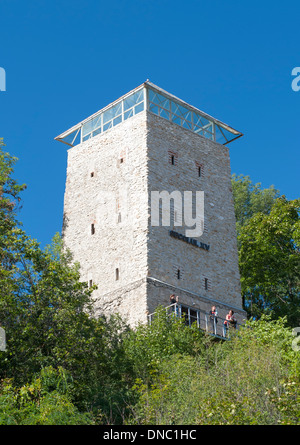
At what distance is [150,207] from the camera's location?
31500 mm

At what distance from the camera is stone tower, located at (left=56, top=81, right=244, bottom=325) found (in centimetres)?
3086

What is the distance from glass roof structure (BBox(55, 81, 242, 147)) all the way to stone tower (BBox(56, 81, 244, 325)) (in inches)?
1.8

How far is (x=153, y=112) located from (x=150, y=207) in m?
4.72

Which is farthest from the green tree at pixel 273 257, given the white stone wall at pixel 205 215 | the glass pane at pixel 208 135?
the glass pane at pixel 208 135

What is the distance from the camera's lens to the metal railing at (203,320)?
28984 mm

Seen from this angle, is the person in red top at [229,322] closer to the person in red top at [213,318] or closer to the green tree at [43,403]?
the person in red top at [213,318]

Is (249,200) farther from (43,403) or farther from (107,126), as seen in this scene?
(43,403)

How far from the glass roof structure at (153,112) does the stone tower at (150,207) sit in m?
0.05

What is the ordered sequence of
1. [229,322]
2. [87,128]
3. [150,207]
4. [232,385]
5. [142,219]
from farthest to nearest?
[87,128] → [150,207] → [142,219] → [229,322] → [232,385]

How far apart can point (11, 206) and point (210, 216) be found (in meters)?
8.38

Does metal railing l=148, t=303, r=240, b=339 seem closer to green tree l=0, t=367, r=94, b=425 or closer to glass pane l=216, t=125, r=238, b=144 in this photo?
green tree l=0, t=367, r=94, b=425

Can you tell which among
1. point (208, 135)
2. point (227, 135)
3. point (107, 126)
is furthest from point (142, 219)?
point (227, 135)

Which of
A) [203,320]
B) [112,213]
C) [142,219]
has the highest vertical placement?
[112,213]
